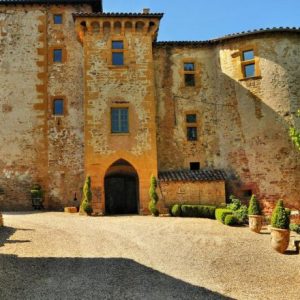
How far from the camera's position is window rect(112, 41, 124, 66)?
2305cm

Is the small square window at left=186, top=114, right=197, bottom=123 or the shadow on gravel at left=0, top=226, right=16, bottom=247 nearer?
the shadow on gravel at left=0, top=226, right=16, bottom=247

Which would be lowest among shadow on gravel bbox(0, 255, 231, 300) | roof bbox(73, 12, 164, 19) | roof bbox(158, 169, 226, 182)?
shadow on gravel bbox(0, 255, 231, 300)

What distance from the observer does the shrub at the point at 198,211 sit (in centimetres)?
1980

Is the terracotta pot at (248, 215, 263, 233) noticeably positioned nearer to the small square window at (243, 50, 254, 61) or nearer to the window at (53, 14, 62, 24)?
the small square window at (243, 50, 254, 61)

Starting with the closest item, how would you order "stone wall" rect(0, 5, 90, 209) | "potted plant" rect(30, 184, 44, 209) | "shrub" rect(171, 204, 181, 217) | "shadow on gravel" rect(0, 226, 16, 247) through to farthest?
"shadow on gravel" rect(0, 226, 16, 247)
"shrub" rect(171, 204, 181, 217)
"potted plant" rect(30, 184, 44, 209)
"stone wall" rect(0, 5, 90, 209)

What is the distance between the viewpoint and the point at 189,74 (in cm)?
2470

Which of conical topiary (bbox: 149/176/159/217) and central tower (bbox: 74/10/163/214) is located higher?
central tower (bbox: 74/10/163/214)

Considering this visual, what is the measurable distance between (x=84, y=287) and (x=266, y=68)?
18476mm

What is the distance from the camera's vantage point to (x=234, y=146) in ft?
75.5

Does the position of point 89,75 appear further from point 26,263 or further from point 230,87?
point 26,263

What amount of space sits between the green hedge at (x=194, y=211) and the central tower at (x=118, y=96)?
2171 mm

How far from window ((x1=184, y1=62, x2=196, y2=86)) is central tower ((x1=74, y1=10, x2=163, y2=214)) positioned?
2.85 metres

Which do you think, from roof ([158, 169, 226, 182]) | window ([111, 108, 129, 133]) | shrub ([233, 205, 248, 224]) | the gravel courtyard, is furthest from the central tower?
the gravel courtyard

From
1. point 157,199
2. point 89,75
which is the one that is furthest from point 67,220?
point 89,75
